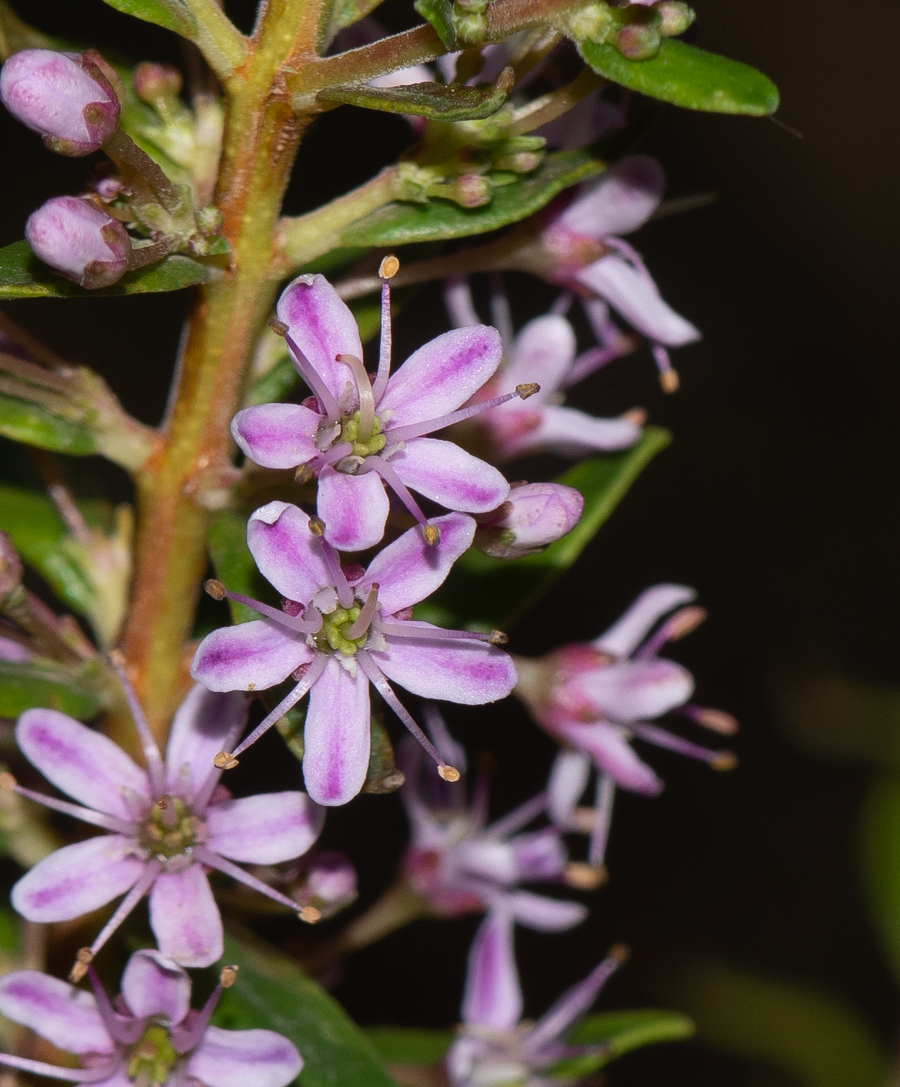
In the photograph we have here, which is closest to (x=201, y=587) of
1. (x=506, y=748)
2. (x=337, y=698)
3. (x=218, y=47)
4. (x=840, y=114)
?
(x=337, y=698)

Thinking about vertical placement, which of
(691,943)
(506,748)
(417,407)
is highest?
(417,407)

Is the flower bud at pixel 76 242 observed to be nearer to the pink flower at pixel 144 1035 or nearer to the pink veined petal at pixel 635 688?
the pink flower at pixel 144 1035

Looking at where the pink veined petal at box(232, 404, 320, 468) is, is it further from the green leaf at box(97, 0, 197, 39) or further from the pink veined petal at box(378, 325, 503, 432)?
the green leaf at box(97, 0, 197, 39)

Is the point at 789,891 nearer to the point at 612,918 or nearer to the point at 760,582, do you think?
the point at 612,918

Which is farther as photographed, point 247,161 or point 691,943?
point 691,943

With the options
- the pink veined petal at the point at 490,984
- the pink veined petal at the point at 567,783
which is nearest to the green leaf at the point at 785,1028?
the pink veined petal at the point at 490,984

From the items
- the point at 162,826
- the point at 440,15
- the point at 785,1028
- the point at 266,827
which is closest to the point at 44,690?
the point at 162,826

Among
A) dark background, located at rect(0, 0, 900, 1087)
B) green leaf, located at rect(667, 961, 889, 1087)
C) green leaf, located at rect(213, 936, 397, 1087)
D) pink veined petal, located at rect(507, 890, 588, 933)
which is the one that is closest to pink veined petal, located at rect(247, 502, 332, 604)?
green leaf, located at rect(213, 936, 397, 1087)
